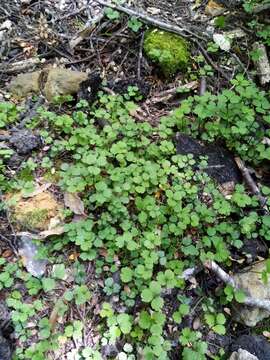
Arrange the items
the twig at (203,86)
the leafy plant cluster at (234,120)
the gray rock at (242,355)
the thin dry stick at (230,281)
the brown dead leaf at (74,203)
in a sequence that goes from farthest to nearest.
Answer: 1. the twig at (203,86)
2. the leafy plant cluster at (234,120)
3. the brown dead leaf at (74,203)
4. the thin dry stick at (230,281)
5. the gray rock at (242,355)

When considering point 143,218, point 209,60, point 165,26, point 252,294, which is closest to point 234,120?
point 209,60

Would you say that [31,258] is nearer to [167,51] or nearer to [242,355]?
[242,355]

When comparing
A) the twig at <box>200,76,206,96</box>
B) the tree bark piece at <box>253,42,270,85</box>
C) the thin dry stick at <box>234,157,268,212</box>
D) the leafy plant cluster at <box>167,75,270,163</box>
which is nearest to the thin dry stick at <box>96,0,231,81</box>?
the twig at <box>200,76,206,96</box>

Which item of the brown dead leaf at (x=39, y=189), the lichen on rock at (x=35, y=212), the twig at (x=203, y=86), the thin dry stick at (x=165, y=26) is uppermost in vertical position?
the thin dry stick at (x=165, y=26)

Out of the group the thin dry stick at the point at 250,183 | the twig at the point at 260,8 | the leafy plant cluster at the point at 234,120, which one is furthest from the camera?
the twig at the point at 260,8

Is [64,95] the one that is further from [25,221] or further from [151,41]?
[25,221]

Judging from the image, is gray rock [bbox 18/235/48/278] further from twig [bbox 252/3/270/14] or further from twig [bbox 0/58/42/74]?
twig [bbox 252/3/270/14]

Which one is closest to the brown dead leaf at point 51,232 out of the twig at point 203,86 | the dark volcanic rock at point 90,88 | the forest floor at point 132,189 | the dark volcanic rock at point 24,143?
the forest floor at point 132,189

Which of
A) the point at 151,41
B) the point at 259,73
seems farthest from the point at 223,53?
the point at 151,41

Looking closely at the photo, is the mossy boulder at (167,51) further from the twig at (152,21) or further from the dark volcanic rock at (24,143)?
the dark volcanic rock at (24,143)
